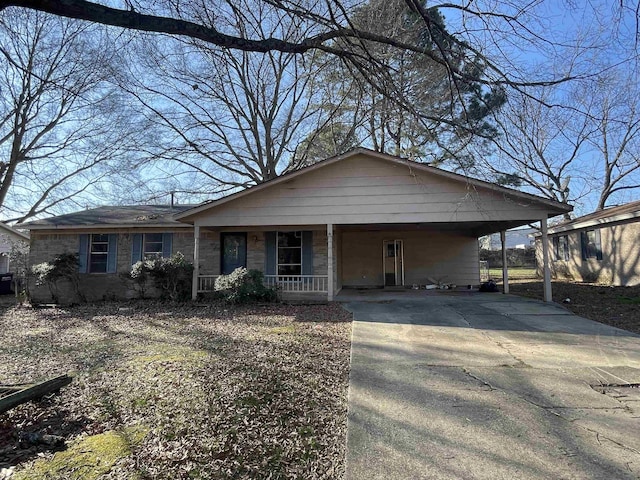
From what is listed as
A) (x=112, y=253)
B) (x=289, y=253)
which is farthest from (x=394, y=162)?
(x=112, y=253)

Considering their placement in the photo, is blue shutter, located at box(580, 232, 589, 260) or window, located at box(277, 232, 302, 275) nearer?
window, located at box(277, 232, 302, 275)

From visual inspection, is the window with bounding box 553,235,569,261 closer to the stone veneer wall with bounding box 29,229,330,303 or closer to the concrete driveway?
the concrete driveway

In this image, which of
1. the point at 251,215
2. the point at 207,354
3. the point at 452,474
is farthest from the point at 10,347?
the point at 452,474

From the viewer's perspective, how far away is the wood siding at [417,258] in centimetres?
1487

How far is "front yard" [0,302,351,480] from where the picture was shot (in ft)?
8.24

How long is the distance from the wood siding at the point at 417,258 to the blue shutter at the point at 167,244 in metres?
6.68

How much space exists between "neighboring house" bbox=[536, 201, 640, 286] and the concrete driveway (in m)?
9.13

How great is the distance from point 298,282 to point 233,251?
102 inches

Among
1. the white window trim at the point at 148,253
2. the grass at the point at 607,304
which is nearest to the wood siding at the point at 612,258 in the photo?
the grass at the point at 607,304

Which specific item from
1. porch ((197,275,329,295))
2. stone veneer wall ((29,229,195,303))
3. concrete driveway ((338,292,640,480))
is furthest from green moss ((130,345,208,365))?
stone veneer wall ((29,229,195,303))

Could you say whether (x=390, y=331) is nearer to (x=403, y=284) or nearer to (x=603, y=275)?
(x=403, y=284)

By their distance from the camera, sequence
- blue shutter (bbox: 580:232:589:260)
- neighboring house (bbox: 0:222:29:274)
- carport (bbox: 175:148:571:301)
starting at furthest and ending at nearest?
neighboring house (bbox: 0:222:29:274)
blue shutter (bbox: 580:232:589:260)
carport (bbox: 175:148:571:301)

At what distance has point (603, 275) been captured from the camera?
14.9m

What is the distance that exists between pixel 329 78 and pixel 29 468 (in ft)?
31.5
